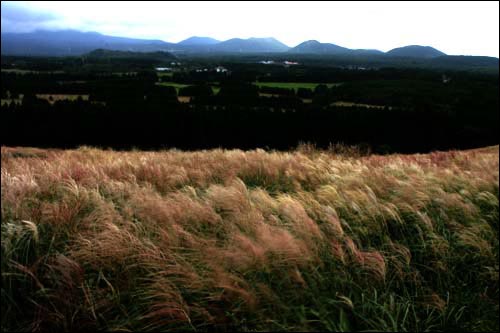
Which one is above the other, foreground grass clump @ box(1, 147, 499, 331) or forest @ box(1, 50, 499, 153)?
forest @ box(1, 50, 499, 153)

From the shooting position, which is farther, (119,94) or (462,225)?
(119,94)

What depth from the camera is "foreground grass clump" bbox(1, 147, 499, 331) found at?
2809 mm

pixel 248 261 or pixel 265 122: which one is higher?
pixel 265 122

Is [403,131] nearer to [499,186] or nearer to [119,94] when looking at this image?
[499,186]

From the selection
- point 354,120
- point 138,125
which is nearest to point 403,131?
point 354,120

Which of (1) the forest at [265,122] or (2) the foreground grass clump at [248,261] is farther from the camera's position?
(1) the forest at [265,122]

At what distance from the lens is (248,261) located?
3178mm

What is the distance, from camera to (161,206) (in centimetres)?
423

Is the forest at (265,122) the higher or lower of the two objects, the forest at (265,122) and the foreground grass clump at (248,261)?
the higher

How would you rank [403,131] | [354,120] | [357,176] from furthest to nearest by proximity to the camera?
[354,120]
[403,131]
[357,176]

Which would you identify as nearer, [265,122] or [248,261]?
[248,261]

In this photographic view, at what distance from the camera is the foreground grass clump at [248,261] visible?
2809mm

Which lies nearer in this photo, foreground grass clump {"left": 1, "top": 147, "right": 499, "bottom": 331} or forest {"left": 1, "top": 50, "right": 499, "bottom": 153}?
foreground grass clump {"left": 1, "top": 147, "right": 499, "bottom": 331}

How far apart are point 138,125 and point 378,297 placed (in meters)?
67.0
